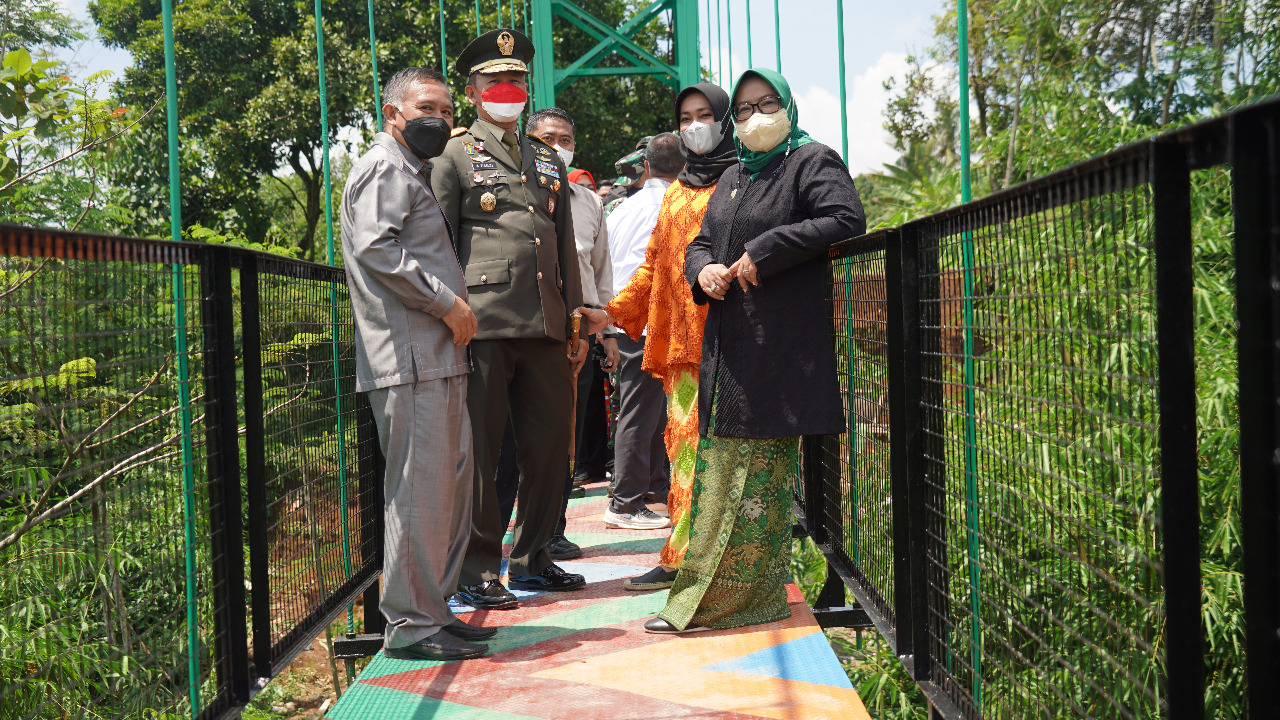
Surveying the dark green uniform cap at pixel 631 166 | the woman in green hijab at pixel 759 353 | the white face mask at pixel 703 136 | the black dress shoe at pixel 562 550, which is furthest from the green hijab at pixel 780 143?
the dark green uniform cap at pixel 631 166

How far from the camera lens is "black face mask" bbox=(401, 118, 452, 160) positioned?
2.56 metres

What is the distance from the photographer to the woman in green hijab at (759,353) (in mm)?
2500

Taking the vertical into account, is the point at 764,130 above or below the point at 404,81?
below

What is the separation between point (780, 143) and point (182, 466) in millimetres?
1610

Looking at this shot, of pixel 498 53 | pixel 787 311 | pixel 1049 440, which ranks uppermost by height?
pixel 498 53

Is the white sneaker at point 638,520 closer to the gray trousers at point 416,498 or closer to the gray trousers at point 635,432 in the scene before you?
the gray trousers at point 635,432

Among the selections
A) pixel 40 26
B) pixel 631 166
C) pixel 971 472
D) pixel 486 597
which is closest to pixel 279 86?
pixel 40 26

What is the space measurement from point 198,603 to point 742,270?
1390mm

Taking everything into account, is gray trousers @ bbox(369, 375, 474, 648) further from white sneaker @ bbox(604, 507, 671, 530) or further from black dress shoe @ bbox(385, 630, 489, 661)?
white sneaker @ bbox(604, 507, 671, 530)

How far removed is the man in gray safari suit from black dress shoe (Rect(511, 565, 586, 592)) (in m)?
0.60

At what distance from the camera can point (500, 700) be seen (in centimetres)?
227

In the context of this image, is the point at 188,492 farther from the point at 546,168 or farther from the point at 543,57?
the point at 543,57

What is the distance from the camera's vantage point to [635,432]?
407 cm

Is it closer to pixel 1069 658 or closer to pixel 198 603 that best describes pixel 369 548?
pixel 198 603
